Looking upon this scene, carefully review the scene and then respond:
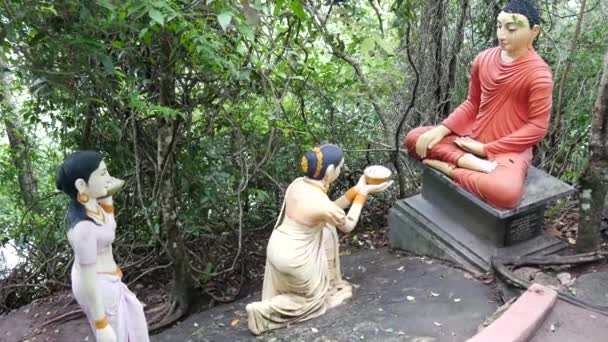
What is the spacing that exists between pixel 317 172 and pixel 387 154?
282cm

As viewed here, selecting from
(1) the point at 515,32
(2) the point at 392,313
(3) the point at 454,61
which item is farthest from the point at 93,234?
(3) the point at 454,61

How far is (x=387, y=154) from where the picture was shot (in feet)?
21.2

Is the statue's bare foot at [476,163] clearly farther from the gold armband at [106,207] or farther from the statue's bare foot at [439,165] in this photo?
the gold armband at [106,207]

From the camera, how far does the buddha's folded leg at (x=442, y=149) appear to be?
4.57m

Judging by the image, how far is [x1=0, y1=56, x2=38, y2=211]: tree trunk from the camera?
18.0 ft

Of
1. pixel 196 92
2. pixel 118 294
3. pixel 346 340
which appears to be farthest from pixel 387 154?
pixel 118 294

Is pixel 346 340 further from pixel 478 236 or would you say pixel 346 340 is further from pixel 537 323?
pixel 478 236

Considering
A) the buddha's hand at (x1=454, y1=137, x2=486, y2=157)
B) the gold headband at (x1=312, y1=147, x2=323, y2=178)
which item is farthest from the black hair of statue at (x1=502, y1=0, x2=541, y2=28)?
the gold headband at (x1=312, y1=147, x2=323, y2=178)

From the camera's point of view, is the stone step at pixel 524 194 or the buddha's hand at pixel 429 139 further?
the buddha's hand at pixel 429 139

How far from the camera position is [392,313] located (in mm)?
3852

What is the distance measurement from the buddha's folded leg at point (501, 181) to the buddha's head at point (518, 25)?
2.90 feet

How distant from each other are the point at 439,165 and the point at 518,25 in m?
1.28

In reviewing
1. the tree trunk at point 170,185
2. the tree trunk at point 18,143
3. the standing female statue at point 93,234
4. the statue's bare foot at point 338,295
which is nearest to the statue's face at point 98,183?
the standing female statue at point 93,234

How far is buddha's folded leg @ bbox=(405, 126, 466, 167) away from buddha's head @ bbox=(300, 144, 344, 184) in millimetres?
1200
